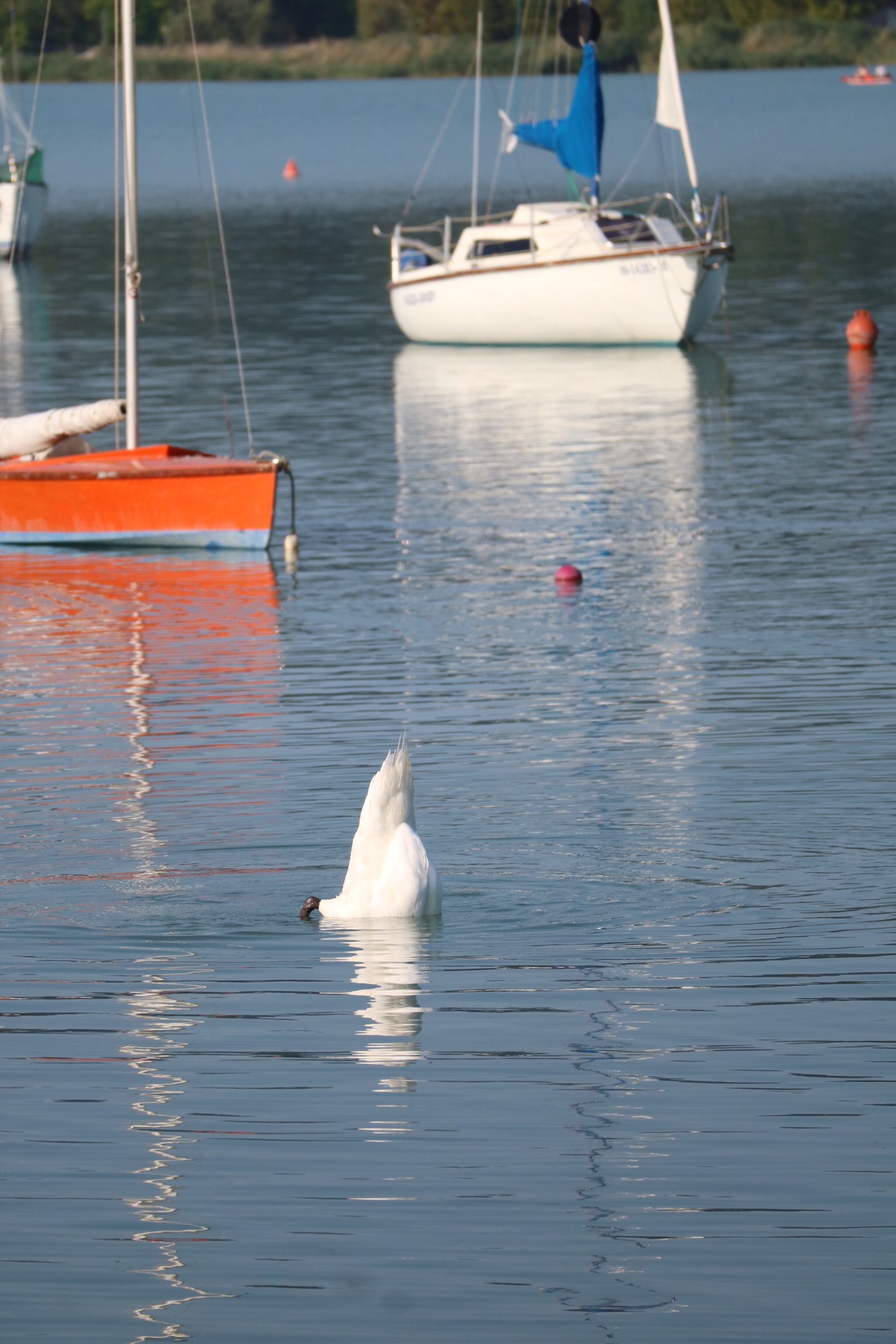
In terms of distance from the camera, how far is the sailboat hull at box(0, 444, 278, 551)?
75.6ft

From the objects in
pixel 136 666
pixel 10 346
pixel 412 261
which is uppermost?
pixel 412 261

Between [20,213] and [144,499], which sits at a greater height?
[20,213]

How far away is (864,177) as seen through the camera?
7731cm

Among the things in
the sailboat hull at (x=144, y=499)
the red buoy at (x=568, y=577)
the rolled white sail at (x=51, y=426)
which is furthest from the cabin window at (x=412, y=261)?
the red buoy at (x=568, y=577)

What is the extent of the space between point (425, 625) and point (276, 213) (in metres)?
51.8

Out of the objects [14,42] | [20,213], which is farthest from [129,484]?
[14,42]

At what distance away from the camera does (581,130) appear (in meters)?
39.6

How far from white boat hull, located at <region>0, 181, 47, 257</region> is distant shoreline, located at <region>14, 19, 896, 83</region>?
74255mm

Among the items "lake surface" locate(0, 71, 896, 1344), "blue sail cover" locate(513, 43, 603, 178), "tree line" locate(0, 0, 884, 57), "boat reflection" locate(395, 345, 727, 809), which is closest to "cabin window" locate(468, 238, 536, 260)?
"blue sail cover" locate(513, 43, 603, 178)

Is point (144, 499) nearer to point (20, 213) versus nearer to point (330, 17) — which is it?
point (20, 213)

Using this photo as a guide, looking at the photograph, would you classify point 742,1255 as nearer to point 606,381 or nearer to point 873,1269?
point 873,1269

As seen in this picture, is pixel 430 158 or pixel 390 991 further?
pixel 430 158

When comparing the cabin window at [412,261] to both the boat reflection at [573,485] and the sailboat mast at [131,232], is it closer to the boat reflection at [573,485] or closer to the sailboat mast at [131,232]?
the boat reflection at [573,485]

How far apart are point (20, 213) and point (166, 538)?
37151 mm
